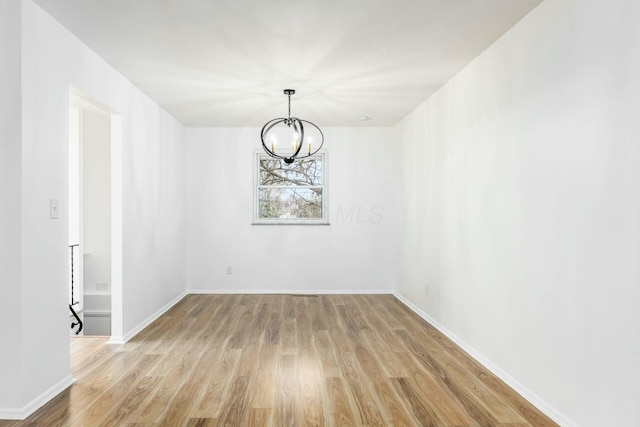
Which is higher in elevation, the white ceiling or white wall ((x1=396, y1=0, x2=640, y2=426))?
the white ceiling

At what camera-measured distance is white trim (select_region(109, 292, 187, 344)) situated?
3.58 meters

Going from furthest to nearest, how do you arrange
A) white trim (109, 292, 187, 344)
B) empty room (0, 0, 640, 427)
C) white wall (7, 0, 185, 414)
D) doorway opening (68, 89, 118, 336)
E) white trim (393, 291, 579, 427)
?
doorway opening (68, 89, 118, 336) → white trim (109, 292, 187, 344) → white wall (7, 0, 185, 414) → white trim (393, 291, 579, 427) → empty room (0, 0, 640, 427)

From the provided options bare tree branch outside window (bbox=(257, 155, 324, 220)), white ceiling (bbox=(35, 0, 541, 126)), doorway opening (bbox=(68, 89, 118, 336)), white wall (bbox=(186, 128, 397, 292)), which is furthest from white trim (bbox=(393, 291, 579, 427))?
doorway opening (bbox=(68, 89, 118, 336))

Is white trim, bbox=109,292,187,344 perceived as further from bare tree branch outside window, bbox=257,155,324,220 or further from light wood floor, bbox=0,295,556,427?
bare tree branch outside window, bbox=257,155,324,220

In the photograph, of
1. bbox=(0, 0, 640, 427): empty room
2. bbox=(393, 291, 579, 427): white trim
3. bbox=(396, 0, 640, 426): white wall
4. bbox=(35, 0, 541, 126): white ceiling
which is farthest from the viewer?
bbox=(35, 0, 541, 126): white ceiling

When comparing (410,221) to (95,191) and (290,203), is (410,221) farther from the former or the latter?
(95,191)

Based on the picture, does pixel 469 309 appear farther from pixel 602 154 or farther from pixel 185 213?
pixel 185 213

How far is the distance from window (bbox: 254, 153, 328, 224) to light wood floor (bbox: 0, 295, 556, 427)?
1.90m

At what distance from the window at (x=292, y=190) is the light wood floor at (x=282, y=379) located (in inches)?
74.6

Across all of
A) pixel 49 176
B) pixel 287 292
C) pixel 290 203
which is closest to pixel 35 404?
pixel 49 176

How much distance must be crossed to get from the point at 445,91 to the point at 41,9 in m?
3.35

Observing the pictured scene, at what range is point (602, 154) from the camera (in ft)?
6.35

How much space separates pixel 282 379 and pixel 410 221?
2.93 metres

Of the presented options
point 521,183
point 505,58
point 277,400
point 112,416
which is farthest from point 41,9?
point 521,183
